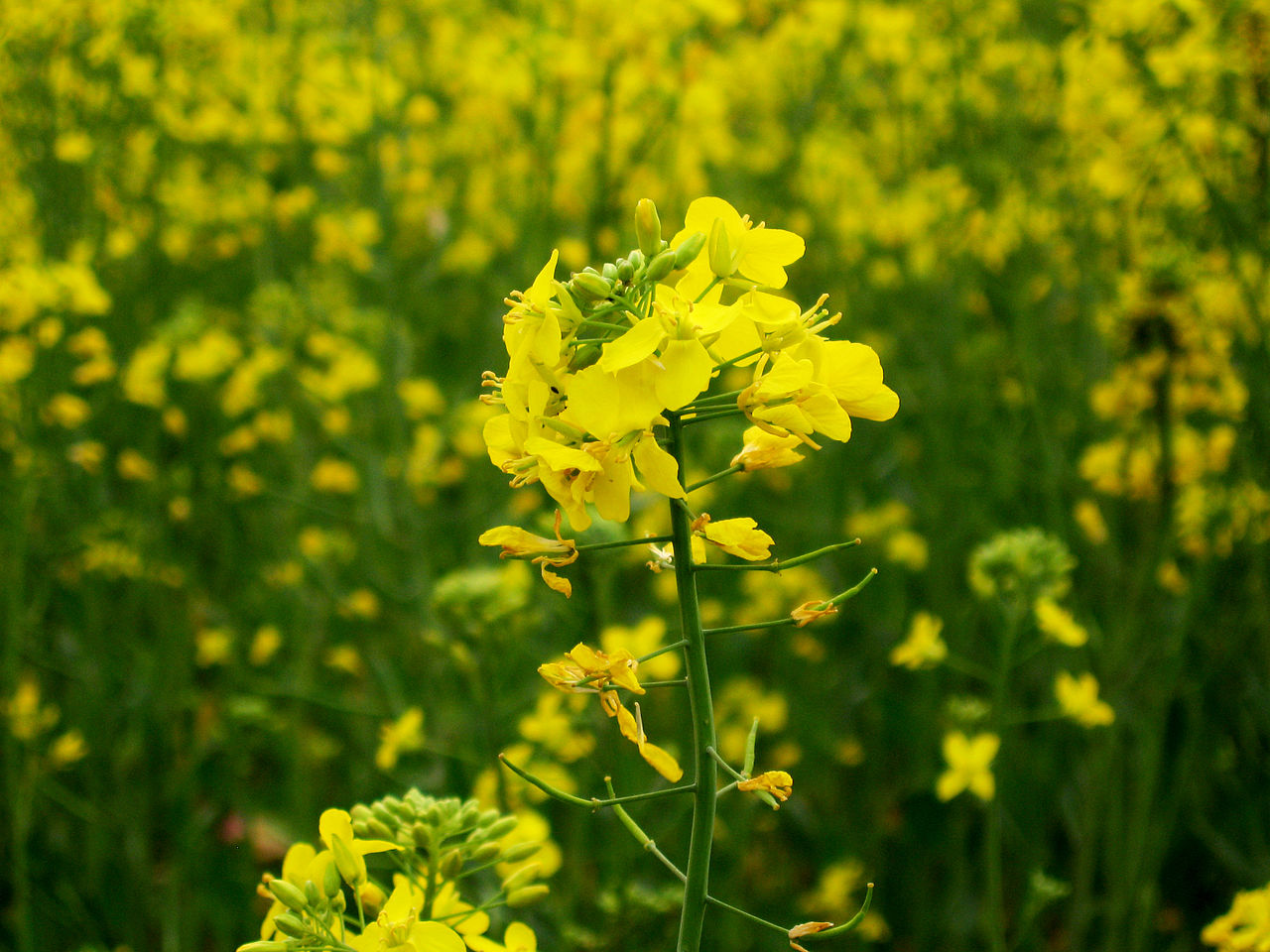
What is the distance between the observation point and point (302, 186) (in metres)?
3.69

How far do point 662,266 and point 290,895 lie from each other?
68 centimetres

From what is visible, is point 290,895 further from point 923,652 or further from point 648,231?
point 923,652

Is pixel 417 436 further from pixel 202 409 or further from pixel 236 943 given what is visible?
pixel 236 943

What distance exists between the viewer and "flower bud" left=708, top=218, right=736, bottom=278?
99 centimetres

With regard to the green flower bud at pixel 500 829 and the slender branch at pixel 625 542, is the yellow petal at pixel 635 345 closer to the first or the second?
the slender branch at pixel 625 542

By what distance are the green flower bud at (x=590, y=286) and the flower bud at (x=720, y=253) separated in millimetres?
100

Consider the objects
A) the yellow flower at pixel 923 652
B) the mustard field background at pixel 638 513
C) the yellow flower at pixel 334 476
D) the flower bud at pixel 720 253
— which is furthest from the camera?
the yellow flower at pixel 334 476

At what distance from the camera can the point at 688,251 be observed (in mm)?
991

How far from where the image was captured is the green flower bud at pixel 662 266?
97 cm

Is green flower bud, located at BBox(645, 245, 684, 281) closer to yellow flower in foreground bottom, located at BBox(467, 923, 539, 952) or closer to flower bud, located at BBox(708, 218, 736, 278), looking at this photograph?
flower bud, located at BBox(708, 218, 736, 278)

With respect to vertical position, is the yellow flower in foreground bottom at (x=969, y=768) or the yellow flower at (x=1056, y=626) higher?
the yellow flower at (x=1056, y=626)

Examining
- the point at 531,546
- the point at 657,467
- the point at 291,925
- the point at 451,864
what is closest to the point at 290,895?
the point at 291,925

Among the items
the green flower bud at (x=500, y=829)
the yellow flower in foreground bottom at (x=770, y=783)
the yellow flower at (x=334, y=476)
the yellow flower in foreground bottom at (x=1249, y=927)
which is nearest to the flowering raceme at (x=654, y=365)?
the yellow flower in foreground bottom at (x=770, y=783)

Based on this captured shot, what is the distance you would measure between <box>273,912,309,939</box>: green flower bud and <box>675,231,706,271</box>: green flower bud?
0.70m
